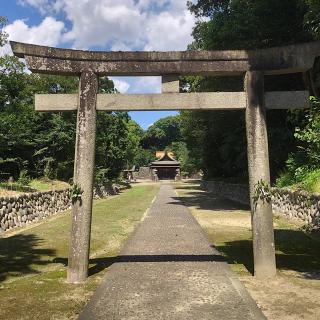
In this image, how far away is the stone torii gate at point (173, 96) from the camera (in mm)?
7852

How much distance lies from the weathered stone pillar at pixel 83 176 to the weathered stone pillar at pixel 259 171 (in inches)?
119

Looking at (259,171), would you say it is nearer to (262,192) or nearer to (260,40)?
(262,192)

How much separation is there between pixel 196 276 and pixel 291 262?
2.60 m

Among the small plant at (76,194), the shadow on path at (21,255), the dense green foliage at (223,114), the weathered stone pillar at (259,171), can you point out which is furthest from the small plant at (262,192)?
the dense green foliage at (223,114)

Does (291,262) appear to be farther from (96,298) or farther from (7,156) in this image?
(7,156)

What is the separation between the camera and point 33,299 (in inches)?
257

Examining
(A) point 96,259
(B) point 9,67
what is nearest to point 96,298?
(A) point 96,259

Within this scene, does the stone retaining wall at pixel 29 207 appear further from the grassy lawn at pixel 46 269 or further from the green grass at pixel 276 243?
the green grass at pixel 276 243

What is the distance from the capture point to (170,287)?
7000 millimetres

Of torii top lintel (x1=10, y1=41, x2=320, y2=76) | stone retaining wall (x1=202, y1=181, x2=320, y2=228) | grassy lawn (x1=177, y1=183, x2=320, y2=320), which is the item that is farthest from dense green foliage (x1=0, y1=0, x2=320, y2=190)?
torii top lintel (x1=10, y1=41, x2=320, y2=76)

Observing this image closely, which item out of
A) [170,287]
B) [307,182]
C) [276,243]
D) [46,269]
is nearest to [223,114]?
[307,182]

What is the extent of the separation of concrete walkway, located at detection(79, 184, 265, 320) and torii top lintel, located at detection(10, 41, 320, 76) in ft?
12.8

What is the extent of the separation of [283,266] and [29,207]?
37.1 feet

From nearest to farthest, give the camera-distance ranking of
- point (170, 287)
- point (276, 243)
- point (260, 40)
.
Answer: point (170, 287) → point (276, 243) → point (260, 40)
